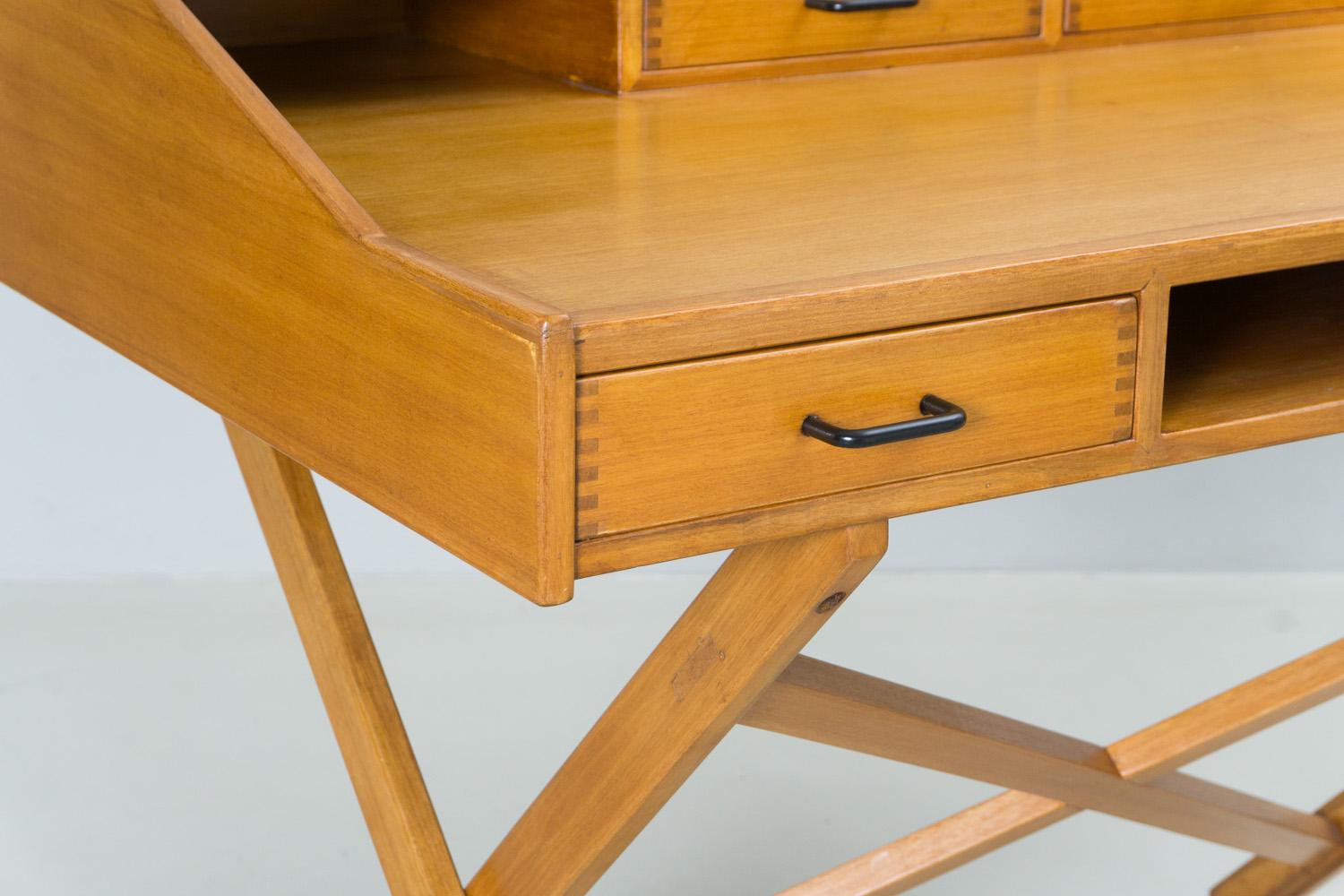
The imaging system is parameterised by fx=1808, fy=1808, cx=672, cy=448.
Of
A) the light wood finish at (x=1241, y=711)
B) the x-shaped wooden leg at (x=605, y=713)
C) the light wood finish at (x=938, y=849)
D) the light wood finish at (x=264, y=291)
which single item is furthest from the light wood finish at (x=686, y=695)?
the light wood finish at (x=1241, y=711)

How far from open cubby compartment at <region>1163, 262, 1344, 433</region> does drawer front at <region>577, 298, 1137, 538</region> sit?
0.10 meters

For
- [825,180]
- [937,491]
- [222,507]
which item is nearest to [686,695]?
[937,491]

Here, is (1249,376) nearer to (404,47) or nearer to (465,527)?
(465,527)

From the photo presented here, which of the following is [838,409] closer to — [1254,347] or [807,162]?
[807,162]

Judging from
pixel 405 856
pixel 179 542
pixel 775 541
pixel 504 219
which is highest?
pixel 504 219

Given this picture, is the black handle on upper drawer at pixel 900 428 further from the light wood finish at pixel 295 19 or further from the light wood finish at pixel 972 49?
the light wood finish at pixel 295 19

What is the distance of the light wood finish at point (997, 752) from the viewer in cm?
132

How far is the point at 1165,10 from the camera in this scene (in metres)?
1.80

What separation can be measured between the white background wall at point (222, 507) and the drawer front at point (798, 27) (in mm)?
1392

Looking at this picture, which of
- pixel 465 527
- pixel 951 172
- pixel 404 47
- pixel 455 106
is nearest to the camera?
pixel 465 527

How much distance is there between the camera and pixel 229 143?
1.04m

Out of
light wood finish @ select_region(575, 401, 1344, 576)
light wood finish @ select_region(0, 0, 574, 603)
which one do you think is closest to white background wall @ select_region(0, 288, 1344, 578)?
light wood finish @ select_region(0, 0, 574, 603)

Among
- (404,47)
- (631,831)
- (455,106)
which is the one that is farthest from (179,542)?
(631,831)

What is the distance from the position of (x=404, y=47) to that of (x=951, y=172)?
0.69 meters
